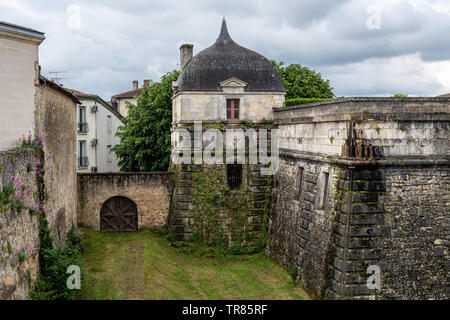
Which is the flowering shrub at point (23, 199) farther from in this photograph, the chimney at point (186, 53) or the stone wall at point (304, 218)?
the chimney at point (186, 53)

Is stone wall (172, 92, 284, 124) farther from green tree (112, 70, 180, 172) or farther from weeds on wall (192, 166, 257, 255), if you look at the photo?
green tree (112, 70, 180, 172)

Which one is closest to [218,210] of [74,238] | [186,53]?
[74,238]

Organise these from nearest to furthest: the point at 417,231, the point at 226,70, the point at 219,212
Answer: the point at 417,231 < the point at 219,212 < the point at 226,70

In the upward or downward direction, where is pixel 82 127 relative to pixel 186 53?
downward

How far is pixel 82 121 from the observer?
3084cm

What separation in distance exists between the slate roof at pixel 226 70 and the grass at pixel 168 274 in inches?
287

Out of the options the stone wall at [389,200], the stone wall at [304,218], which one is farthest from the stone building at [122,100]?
the stone wall at [389,200]

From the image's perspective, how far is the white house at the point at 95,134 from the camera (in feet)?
101

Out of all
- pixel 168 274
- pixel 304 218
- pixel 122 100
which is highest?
pixel 122 100

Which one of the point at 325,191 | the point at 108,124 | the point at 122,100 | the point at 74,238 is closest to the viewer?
the point at 325,191

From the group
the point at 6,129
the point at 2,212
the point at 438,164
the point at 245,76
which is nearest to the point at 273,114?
the point at 245,76

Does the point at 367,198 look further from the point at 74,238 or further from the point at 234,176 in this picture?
the point at 74,238

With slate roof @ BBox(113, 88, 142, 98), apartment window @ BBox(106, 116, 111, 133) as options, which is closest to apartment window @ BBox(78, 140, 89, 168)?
apartment window @ BBox(106, 116, 111, 133)

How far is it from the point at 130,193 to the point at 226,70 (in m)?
7.72
